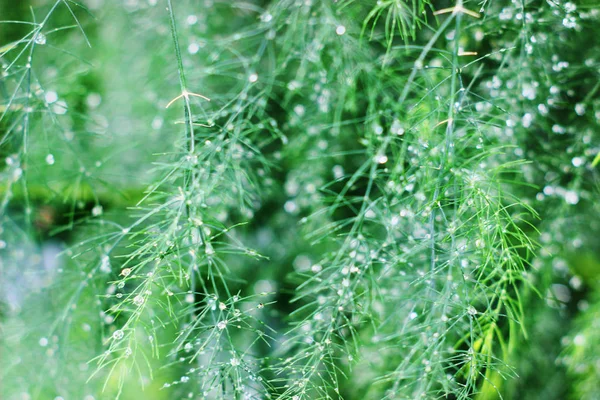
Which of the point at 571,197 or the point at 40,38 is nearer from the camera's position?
the point at 40,38

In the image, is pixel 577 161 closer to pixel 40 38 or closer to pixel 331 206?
pixel 331 206

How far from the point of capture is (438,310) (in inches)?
26.1

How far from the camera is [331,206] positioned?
76 cm

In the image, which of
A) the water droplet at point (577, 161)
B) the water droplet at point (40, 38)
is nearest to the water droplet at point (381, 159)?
the water droplet at point (577, 161)

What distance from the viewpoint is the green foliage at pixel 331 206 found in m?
0.61

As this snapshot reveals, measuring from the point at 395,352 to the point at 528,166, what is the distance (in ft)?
1.36

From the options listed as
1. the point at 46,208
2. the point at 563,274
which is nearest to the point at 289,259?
the point at 563,274

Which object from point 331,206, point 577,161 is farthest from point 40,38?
point 577,161

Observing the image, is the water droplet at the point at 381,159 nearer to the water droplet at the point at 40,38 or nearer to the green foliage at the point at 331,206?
the green foliage at the point at 331,206

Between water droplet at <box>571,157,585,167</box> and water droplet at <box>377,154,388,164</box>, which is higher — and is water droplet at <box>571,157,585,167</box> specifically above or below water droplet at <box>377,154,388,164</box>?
below

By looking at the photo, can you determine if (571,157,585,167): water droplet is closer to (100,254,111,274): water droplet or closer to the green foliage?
the green foliage

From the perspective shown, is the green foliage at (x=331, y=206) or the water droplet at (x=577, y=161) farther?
the water droplet at (x=577, y=161)

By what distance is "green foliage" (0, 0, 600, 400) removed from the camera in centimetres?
61

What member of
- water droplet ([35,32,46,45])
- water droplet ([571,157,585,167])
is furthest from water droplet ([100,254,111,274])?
water droplet ([571,157,585,167])
